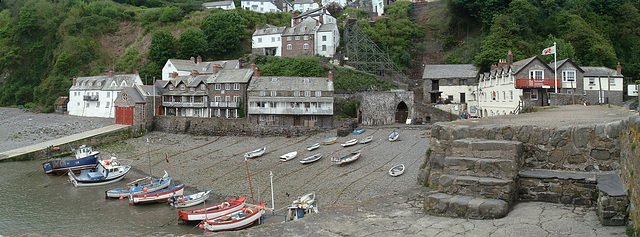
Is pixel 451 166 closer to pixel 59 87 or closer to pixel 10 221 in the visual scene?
pixel 10 221

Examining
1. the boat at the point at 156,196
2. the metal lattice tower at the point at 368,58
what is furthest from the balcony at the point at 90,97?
the boat at the point at 156,196

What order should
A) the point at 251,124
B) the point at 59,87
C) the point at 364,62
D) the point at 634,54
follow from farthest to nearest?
the point at 59,87
the point at 364,62
the point at 634,54
the point at 251,124

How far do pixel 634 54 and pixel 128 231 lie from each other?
176 ft

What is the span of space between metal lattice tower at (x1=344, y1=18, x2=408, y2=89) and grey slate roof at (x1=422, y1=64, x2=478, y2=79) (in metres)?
3.61

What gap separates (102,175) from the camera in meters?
30.1

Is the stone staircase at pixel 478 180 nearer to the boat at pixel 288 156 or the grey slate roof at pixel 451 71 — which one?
the boat at pixel 288 156

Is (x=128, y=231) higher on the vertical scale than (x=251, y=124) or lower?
lower

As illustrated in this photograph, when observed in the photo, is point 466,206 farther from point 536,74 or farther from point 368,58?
point 368,58

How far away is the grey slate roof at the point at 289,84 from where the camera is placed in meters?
40.4

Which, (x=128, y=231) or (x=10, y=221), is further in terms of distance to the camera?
(x=10, y=221)

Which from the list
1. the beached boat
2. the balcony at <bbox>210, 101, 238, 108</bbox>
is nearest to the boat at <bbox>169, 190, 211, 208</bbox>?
the beached boat

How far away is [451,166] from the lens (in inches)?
348

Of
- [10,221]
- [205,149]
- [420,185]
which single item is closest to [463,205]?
[420,185]

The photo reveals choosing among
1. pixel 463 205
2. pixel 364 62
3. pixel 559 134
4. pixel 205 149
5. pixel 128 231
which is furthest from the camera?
pixel 364 62
